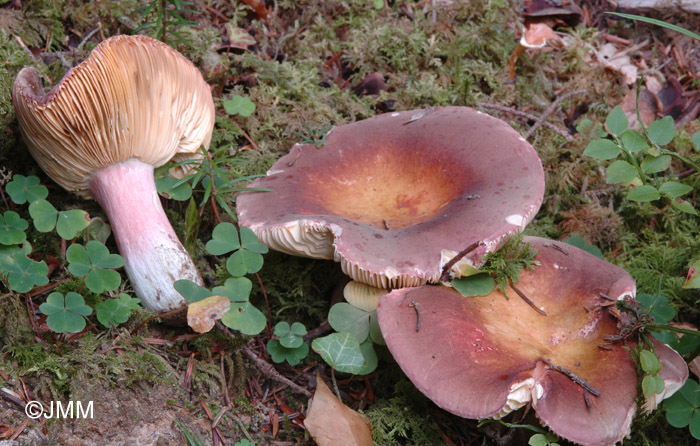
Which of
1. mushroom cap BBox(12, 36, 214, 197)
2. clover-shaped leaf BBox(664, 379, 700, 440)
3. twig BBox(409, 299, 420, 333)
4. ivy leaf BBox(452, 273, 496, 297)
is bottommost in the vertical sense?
clover-shaped leaf BBox(664, 379, 700, 440)

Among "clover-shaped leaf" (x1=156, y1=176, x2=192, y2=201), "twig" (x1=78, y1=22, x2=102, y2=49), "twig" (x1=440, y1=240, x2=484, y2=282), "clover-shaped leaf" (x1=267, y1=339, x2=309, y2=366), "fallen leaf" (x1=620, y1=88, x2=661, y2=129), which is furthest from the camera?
"fallen leaf" (x1=620, y1=88, x2=661, y2=129)

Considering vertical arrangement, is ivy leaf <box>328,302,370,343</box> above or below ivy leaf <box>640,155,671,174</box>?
below

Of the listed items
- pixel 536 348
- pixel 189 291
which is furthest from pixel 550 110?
pixel 189 291

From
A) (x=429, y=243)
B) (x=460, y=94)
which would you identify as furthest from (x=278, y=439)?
(x=460, y=94)

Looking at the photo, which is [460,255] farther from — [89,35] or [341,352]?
[89,35]

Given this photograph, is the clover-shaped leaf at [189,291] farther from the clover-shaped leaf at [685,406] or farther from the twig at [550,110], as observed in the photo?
the twig at [550,110]

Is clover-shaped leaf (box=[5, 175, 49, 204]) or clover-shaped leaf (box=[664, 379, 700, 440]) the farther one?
clover-shaped leaf (box=[5, 175, 49, 204])

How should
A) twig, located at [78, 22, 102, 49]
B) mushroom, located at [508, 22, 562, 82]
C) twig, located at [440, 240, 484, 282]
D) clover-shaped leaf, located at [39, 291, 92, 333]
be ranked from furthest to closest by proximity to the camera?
mushroom, located at [508, 22, 562, 82], twig, located at [78, 22, 102, 49], twig, located at [440, 240, 484, 282], clover-shaped leaf, located at [39, 291, 92, 333]

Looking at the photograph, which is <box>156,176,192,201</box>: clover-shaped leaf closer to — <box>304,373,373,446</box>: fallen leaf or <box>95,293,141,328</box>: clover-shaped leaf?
<box>95,293,141,328</box>: clover-shaped leaf

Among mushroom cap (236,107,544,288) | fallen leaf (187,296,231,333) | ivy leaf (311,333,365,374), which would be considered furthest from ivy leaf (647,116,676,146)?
fallen leaf (187,296,231,333)
